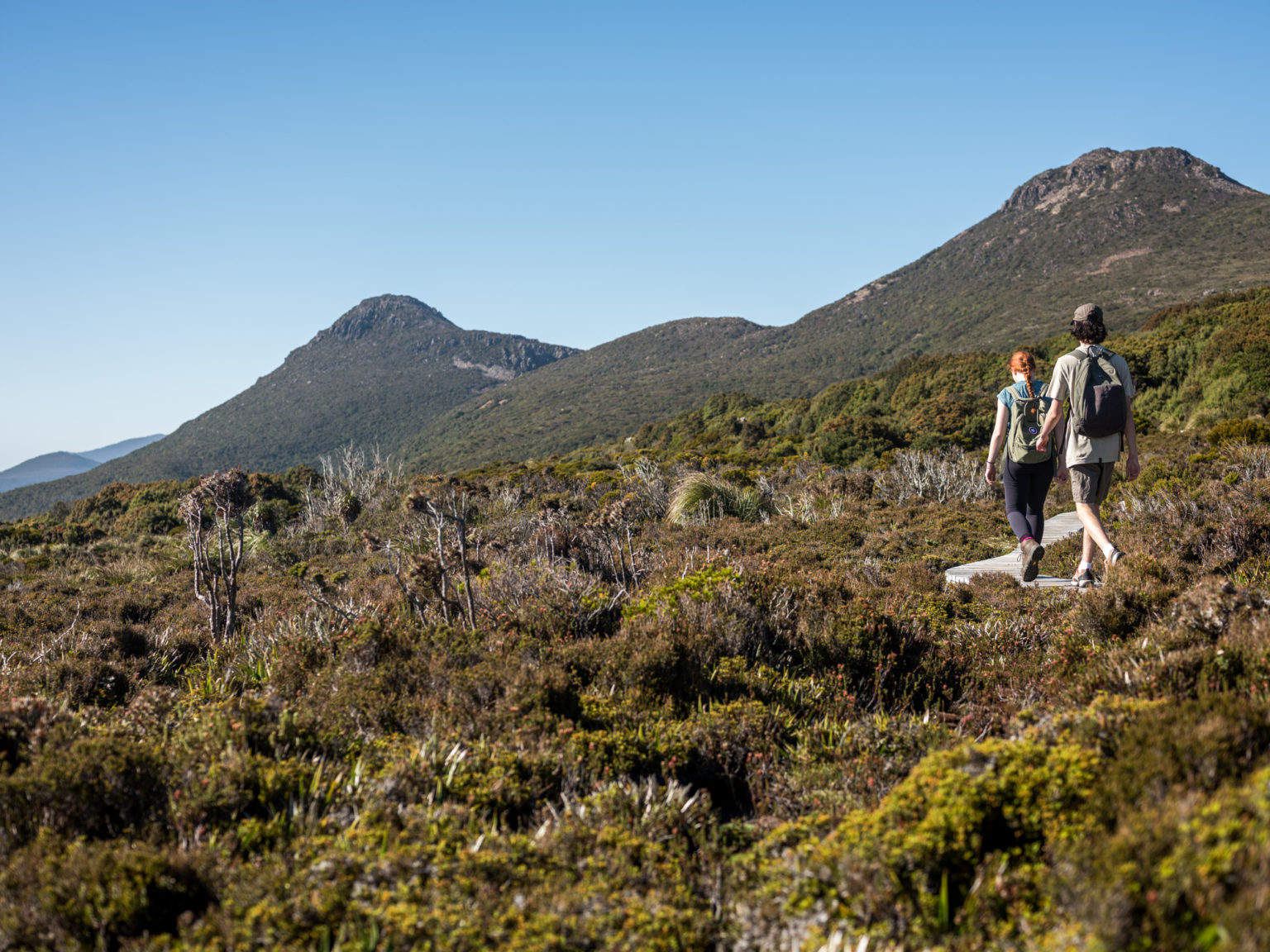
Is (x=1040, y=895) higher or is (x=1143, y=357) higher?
(x=1143, y=357)

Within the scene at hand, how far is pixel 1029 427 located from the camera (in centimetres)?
561

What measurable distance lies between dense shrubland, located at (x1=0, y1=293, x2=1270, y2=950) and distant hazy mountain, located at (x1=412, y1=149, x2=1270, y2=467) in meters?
59.2

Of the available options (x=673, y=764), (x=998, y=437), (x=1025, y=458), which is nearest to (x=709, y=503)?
(x=998, y=437)

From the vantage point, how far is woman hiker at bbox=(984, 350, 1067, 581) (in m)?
5.60

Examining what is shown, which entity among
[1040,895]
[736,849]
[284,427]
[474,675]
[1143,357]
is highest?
[284,427]

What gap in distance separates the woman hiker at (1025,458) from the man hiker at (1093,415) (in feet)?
1.03

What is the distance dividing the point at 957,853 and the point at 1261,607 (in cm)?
272

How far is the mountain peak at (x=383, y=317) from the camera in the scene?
160 m

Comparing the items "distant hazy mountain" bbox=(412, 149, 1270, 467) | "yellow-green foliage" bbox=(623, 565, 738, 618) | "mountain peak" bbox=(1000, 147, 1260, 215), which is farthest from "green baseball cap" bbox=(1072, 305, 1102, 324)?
"mountain peak" bbox=(1000, 147, 1260, 215)

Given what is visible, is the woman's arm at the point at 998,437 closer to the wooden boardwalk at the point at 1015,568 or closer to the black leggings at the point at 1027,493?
the black leggings at the point at 1027,493

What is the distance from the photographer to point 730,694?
3949 millimetres

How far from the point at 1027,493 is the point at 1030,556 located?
0.52 m

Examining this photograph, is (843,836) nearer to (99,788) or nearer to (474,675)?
(474,675)

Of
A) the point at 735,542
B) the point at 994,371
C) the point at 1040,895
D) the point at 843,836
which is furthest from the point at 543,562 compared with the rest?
the point at 994,371
